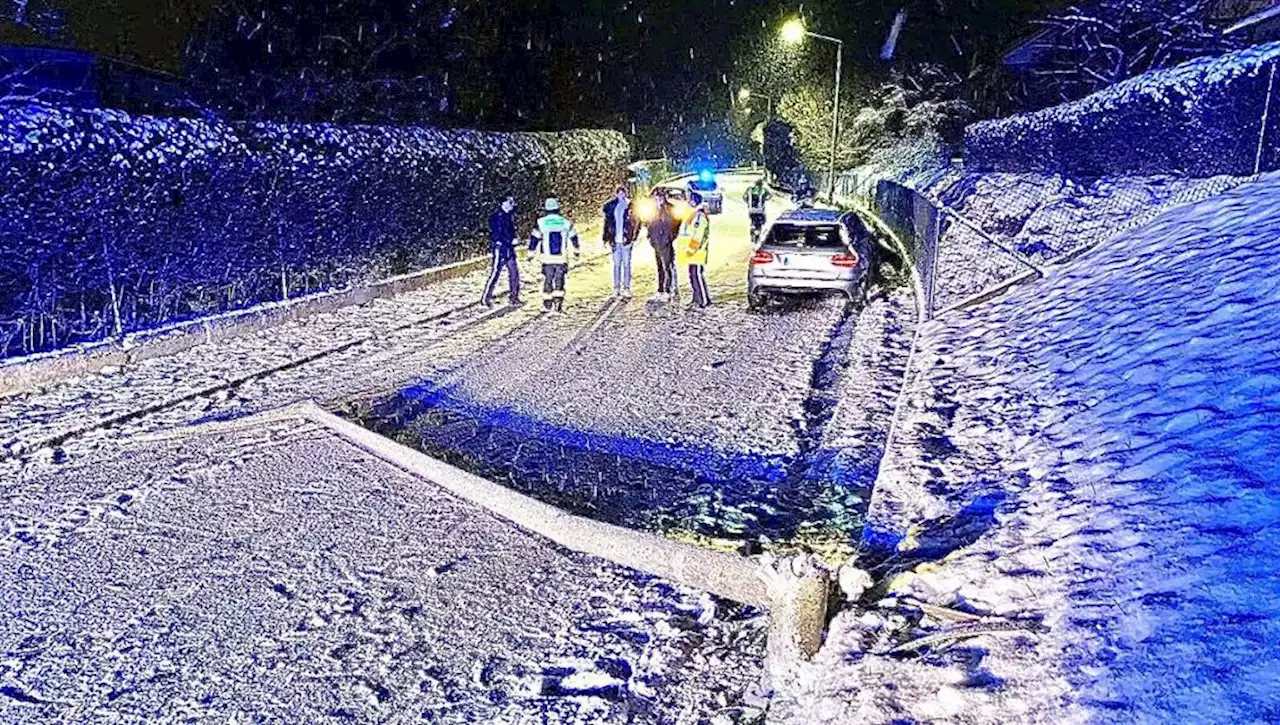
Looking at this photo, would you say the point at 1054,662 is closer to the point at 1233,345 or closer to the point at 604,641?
the point at 604,641

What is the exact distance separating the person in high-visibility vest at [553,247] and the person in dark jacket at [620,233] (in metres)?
1.12

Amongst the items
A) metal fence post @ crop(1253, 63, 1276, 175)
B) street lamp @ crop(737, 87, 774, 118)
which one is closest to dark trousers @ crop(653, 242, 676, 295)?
metal fence post @ crop(1253, 63, 1276, 175)

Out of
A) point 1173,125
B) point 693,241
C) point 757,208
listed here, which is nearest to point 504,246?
point 693,241

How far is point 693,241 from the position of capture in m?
14.9

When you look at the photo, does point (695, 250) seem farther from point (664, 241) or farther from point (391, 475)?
point (391, 475)

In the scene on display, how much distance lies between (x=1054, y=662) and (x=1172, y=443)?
2.31 m

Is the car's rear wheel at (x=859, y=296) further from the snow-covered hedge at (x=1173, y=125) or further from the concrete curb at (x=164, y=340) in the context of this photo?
the concrete curb at (x=164, y=340)

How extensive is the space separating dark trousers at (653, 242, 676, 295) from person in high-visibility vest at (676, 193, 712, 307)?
0.14 m

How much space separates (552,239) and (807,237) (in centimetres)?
397

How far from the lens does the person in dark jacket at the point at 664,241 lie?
15086 mm

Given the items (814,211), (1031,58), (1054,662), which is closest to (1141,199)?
(814,211)

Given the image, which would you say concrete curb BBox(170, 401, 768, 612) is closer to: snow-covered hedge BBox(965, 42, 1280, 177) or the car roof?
the car roof

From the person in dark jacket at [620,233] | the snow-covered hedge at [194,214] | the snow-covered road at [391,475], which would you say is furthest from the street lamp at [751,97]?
the snow-covered road at [391,475]

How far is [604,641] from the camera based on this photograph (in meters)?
4.81
